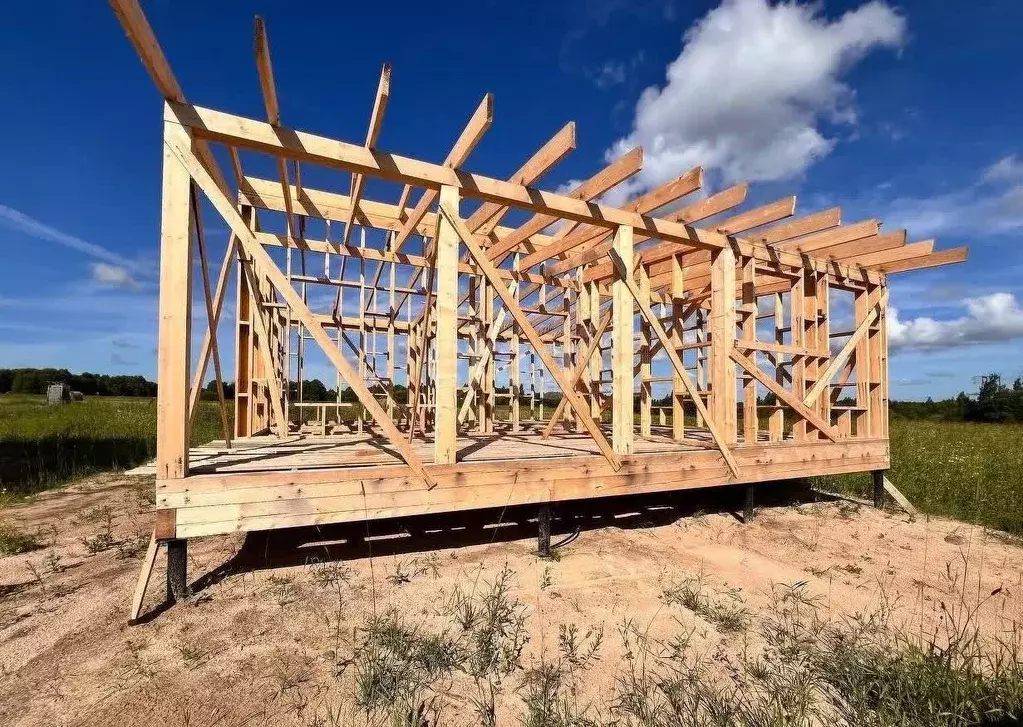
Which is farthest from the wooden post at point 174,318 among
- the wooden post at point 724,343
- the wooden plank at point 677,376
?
the wooden post at point 724,343

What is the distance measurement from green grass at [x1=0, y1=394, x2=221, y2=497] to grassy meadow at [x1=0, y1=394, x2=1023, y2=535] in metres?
0.01

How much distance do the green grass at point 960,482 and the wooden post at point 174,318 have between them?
1002 cm

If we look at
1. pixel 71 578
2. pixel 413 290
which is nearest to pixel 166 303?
pixel 71 578

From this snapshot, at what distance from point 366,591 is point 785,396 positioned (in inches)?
237

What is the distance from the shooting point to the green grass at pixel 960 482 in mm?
7243

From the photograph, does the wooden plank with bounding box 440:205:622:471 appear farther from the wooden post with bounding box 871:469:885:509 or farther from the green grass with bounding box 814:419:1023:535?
the green grass with bounding box 814:419:1023:535

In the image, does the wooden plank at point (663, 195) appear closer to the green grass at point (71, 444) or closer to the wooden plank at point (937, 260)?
the wooden plank at point (937, 260)

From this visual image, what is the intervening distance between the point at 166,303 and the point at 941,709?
18.4 ft

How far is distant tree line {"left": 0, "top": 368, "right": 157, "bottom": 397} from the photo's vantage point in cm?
5231

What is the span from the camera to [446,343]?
14.6 ft

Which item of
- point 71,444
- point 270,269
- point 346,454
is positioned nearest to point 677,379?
point 346,454

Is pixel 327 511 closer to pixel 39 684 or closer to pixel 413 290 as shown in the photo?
pixel 39 684

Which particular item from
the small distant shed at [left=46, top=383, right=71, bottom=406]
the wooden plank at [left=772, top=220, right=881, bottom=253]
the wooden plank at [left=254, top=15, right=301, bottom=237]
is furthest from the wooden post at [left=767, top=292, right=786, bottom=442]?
the small distant shed at [left=46, top=383, right=71, bottom=406]

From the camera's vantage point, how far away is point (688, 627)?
362 centimetres
